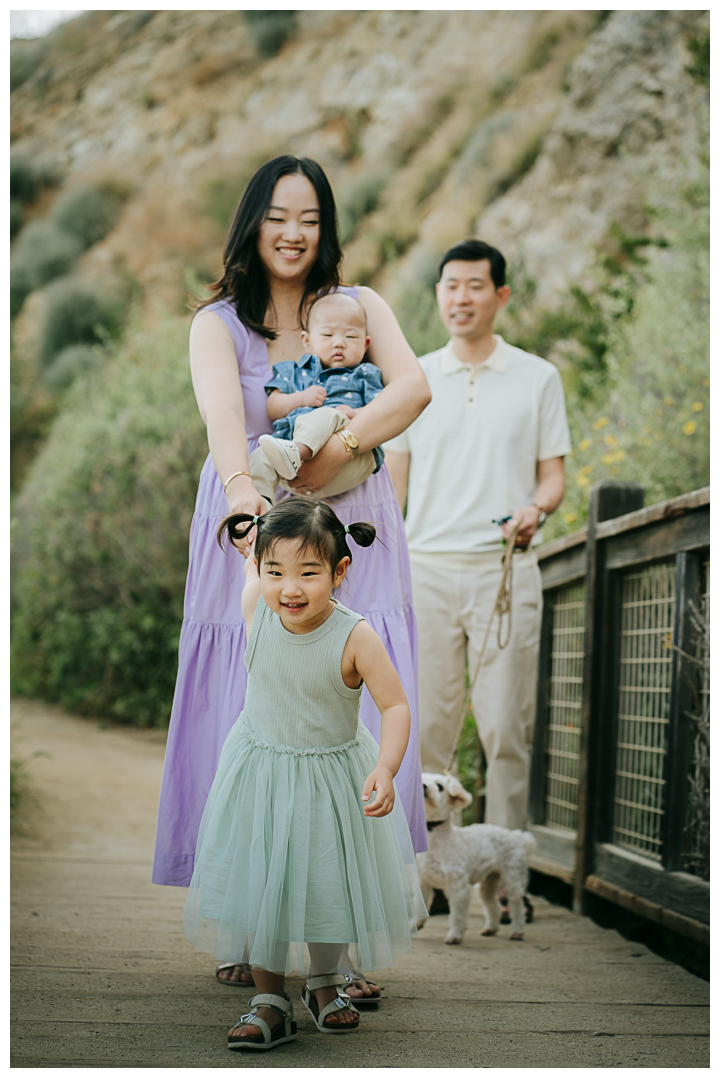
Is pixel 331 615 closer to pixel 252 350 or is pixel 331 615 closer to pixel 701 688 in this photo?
pixel 252 350

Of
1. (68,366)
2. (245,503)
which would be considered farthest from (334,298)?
(68,366)

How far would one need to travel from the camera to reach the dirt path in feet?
6.31

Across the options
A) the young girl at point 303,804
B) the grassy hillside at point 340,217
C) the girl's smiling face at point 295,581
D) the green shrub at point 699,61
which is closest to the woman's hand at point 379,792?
the young girl at point 303,804

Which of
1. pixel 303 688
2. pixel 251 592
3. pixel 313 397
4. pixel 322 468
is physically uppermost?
pixel 313 397

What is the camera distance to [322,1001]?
208 cm

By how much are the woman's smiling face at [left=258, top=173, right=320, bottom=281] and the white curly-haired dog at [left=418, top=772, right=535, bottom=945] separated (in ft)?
5.48

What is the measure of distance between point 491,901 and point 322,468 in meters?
1.83

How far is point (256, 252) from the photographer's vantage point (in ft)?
8.61

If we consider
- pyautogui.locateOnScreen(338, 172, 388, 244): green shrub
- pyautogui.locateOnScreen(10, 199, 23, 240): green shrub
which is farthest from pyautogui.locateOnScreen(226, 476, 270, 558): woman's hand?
pyautogui.locateOnScreen(10, 199, 23, 240): green shrub

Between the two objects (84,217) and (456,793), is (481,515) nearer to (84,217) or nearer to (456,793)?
(456,793)

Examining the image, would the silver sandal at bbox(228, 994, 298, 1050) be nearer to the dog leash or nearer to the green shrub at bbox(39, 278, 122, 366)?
the dog leash
